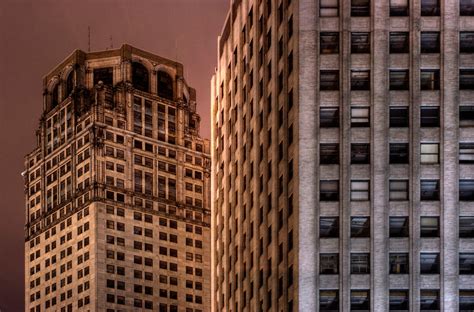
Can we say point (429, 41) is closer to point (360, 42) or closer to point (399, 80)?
point (399, 80)

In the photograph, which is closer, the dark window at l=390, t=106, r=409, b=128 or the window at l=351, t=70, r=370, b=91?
the dark window at l=390, t=106, r=409, b=128

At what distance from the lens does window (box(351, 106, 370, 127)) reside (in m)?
103

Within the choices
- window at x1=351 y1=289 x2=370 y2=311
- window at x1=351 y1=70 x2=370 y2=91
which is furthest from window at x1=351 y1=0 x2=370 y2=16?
window at x1=351 y1=289 x2=370 y2=311

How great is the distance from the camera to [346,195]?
101625 mm

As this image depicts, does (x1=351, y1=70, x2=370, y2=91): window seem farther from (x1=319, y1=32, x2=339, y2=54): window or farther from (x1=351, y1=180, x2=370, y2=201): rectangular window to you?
(x1=351, y1=180, x2=370, y2=201): rectangular window

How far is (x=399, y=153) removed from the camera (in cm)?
10256

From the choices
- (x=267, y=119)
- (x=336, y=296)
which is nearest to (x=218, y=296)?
(x=267, y=119)

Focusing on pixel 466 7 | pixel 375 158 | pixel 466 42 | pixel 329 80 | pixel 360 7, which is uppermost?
pixel 360 7

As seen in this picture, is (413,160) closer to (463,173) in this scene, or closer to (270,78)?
(463,173)

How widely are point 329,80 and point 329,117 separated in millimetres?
3198

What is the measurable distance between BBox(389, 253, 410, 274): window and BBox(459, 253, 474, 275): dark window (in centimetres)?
441

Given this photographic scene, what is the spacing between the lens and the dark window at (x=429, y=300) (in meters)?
99.1

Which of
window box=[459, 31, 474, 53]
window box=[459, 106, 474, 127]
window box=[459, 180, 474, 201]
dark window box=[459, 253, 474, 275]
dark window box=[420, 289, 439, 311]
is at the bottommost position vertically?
dark window box=[420, 289, 439, 311]

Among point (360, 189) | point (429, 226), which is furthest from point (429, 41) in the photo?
point (429, 226)
